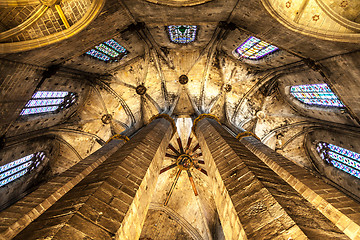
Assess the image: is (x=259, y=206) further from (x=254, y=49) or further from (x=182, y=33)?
(x=182, y=33)

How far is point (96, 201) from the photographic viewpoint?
259 centimetres

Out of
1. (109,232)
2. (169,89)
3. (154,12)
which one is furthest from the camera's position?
(169,89)

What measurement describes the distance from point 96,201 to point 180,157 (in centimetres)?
1068

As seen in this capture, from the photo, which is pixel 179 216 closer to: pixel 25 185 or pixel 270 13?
pixel 25 185

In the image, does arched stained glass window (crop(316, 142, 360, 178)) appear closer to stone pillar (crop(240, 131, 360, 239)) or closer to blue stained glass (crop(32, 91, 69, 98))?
stone pillar (crop(240, 131, 360, 239))

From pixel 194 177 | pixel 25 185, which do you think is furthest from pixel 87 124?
pixel 194 177

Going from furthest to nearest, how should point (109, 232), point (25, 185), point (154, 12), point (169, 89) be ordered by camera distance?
point (169, 89)
point (25, 185)
point (154, 12)
point (109, 232)

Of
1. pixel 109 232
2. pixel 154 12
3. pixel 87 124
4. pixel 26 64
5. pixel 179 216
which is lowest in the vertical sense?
pixel 109 232

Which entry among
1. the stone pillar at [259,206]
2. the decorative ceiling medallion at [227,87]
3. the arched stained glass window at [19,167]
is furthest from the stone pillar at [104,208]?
the decorative ceiling medallion at [227,87]

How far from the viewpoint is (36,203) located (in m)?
4.58

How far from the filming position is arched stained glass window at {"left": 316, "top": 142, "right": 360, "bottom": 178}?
9156 millimetres

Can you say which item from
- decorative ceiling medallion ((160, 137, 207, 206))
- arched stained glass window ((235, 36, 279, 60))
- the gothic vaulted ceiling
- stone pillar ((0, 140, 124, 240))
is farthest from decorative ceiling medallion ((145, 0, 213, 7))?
decorative ceiling medallion ((160, 137, 207, 206))

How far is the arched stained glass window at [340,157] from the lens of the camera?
9.16 meters

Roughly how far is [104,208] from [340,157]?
11.5 m
